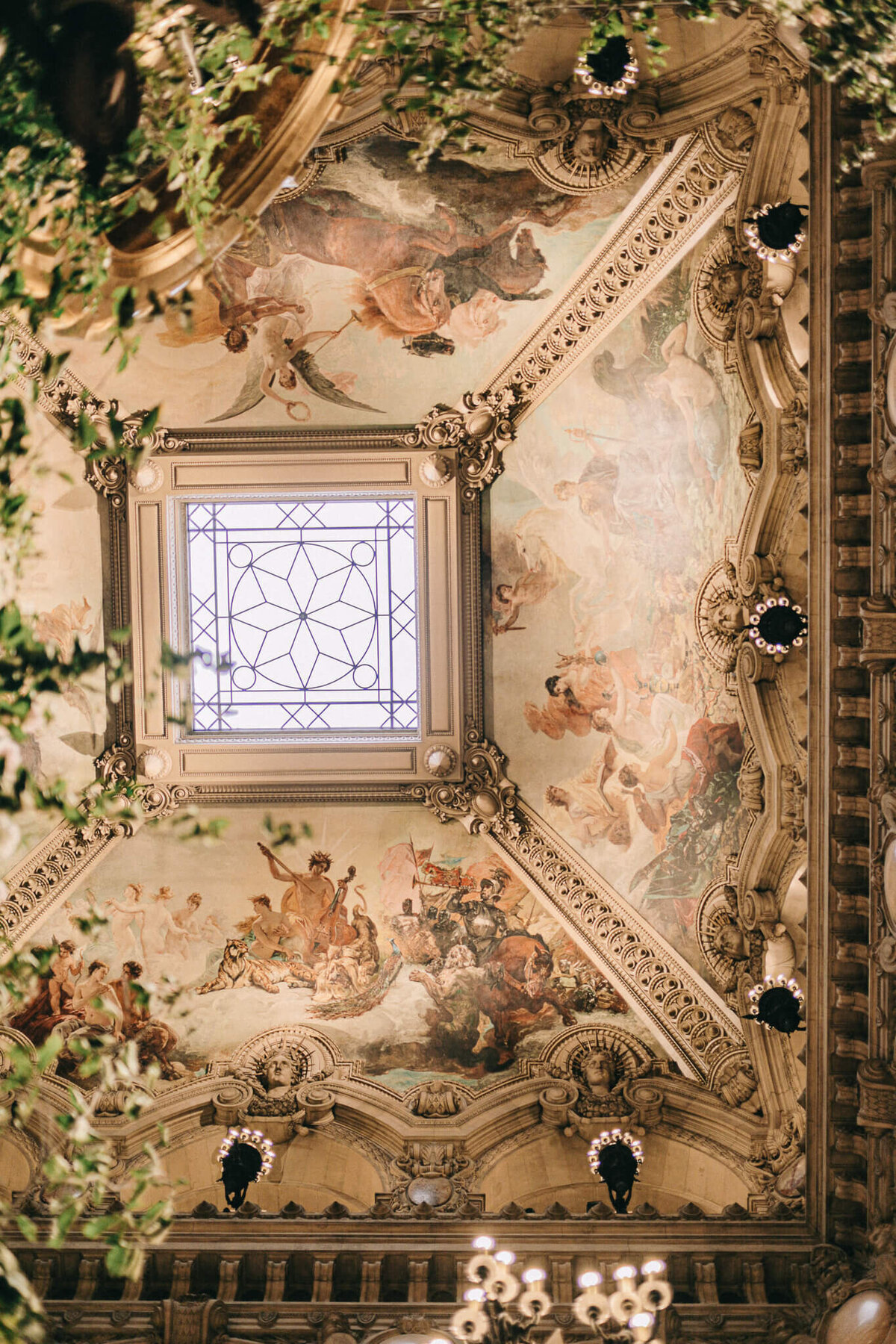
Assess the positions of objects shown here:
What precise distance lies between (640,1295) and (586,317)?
23.7ft

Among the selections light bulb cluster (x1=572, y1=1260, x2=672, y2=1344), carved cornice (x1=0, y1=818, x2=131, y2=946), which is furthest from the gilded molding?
light bulb cluster (x1=572, y1=1260, x2=672, y2=1344)

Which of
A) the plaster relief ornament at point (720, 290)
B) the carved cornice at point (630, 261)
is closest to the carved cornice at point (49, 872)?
the carved cornice at point (630, 261)

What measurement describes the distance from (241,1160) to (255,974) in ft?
5.62

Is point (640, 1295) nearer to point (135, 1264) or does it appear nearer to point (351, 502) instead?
point (135, 1264)

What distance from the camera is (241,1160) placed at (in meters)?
8.64

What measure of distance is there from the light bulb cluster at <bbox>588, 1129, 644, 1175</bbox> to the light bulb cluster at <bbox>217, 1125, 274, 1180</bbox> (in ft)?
8.10

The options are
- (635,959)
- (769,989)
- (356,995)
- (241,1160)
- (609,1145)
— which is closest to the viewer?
(769,989)

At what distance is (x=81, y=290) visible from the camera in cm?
376

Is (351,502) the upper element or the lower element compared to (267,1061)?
upper

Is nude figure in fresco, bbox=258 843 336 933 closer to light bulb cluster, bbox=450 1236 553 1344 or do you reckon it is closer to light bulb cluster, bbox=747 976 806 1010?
light bulb cluster, bbox=747 976 806 1010

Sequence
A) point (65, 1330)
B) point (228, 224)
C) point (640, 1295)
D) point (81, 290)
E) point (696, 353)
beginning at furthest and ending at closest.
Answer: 1. point (696, 353)
2. point (65, 1330)
3. point (640, 1295)
4. point (228, 224)
5. point (81, 290)

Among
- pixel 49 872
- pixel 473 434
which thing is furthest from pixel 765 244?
pixel 49 872

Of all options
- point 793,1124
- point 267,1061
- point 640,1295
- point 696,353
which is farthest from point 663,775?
point 640,1295

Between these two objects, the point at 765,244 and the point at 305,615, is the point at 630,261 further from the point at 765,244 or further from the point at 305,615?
the point at 305,615
